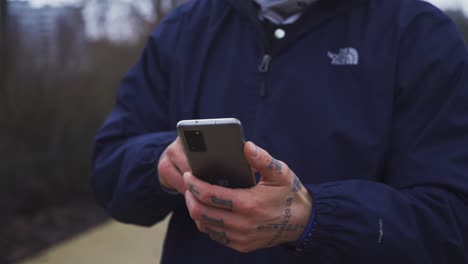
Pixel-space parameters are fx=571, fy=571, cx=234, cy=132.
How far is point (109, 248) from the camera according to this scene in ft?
19.8

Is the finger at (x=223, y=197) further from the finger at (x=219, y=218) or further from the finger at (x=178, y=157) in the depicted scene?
the finger at (x=178, y=157)

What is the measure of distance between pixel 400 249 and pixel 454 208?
19 centimetres

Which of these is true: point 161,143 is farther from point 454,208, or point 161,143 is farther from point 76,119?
point 76,119

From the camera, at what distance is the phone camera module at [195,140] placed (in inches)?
50.9

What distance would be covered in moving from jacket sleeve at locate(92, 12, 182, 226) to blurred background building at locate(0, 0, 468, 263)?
3908mm

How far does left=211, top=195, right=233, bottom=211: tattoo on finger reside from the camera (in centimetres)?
129

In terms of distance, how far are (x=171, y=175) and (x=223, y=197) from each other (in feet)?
1.00

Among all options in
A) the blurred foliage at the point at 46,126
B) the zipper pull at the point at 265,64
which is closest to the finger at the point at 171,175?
the zipper pull at the point at 265,64

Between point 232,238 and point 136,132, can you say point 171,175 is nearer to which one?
point 232,238

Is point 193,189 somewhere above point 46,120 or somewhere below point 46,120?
above

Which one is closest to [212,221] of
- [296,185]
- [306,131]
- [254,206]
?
[254,206]

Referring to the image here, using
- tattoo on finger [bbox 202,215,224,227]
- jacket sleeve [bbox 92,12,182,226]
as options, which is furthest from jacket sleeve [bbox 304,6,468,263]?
jacket sleeve [bbox 92,12,182,226]

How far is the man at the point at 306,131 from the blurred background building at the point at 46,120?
4.09m

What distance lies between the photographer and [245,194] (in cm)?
129
